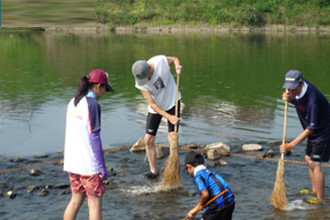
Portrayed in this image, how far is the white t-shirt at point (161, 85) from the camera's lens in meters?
8.34

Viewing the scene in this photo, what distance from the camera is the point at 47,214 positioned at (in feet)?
24.2

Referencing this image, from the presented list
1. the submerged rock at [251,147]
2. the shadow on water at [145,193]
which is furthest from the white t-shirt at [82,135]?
the submerged rock at [251,147]

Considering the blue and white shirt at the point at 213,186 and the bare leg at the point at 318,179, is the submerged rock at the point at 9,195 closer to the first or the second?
the blue and white shirt at the point at 213,186

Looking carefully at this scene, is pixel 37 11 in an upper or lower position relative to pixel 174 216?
upper

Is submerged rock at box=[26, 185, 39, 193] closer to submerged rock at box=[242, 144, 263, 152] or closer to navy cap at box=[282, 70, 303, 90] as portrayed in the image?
submerged rock at box=[242, 144, 263, 152]

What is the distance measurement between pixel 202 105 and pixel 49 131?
17.2 feet

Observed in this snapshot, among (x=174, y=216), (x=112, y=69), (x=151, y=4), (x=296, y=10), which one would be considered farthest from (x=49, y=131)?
(x=151, y=4)

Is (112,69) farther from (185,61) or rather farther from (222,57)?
(222,57)

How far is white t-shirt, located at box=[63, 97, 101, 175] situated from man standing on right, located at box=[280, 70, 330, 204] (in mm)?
2879

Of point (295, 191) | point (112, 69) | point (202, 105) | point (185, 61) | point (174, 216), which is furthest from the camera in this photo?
point (185, 61)

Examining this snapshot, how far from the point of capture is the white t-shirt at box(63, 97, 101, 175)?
5.62 meters

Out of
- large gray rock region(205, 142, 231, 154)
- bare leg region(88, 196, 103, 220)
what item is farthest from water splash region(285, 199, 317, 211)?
bare leg region(88, 196, 103, 220)

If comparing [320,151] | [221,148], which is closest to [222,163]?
[221,148]

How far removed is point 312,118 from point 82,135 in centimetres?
329
